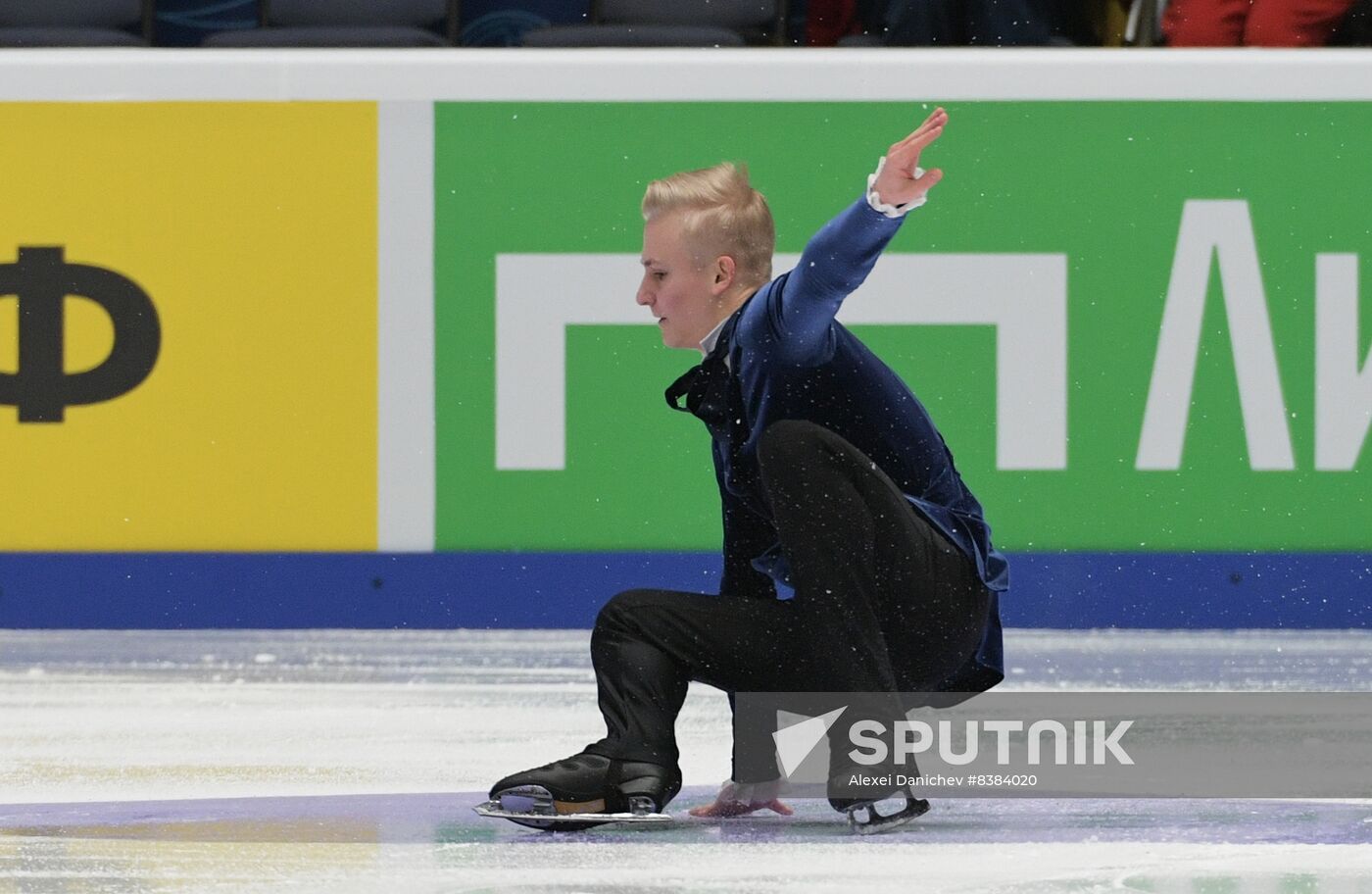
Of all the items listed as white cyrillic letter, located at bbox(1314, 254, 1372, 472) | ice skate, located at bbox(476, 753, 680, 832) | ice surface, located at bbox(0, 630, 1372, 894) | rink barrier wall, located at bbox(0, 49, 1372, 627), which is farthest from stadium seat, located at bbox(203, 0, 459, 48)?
ice skate, located at bbox(476, 753, 680, 832)

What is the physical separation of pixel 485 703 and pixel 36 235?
1.67 meters

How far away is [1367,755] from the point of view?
3062 mm

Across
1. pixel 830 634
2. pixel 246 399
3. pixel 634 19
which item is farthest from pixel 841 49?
pixel 830 634

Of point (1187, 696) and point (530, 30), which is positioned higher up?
point (530, 30)

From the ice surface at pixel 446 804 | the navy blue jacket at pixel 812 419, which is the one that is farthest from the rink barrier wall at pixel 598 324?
the navy blue jacket at pixel 812 419

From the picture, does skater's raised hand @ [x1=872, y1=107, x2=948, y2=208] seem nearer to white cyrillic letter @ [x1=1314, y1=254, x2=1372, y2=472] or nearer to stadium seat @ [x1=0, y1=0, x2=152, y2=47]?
white cyrillic letter @ [x1=1314, y1=254, x2=1372, y2=472]

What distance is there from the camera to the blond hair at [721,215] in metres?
2.55

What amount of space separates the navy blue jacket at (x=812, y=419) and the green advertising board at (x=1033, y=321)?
1.95 metres

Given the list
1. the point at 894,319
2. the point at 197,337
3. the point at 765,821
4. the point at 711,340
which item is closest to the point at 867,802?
the point at 765,821

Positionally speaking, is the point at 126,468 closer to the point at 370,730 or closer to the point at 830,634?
the point at 370,730

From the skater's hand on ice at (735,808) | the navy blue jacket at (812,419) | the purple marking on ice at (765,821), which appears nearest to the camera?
the navy blue jacket at (812,419)

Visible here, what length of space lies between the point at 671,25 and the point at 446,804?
7.96 feet

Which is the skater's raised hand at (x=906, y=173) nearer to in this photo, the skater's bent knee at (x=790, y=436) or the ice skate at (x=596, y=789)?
the skater's bent knee at (x=790, y=436)

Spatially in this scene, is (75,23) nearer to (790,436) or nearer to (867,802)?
(790,436)
